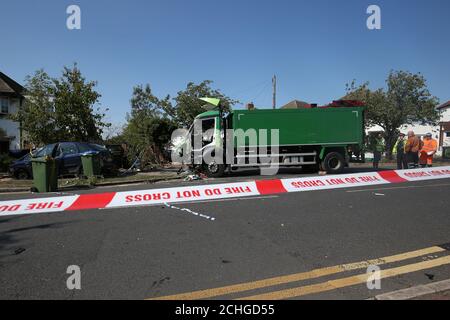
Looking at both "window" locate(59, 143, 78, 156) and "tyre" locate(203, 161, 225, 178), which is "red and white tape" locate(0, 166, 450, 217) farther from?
"window" locate(59, 143, 78, 156)

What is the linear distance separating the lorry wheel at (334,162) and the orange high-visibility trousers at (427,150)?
122 inches

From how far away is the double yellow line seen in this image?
315 centimetres

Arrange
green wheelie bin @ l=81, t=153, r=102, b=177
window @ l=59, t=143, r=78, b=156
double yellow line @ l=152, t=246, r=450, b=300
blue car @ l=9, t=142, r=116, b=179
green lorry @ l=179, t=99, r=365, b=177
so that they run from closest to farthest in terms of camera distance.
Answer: double yellow line @ l=152, t=246, r=450, b=300 → green wheelie bin @ l=81, t=153, r=102, b=177 → blue car @ l=9, t=142, r=116, b=179 → window @ l=59, t=143, r=78, b=156 → green lorry @ l=179, t=99, r=365, b=177

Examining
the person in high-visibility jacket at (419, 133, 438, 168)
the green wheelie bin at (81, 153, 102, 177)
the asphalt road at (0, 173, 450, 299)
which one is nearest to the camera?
the asphalt road at (0, 173, 450, 299)

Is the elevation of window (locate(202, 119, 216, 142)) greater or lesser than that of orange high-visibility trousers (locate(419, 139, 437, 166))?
greater

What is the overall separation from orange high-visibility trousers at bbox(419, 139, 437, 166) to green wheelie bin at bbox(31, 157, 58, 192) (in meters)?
13.8

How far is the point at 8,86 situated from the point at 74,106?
17865 millimetres

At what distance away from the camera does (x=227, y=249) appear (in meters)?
4.46

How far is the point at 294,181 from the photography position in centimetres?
955

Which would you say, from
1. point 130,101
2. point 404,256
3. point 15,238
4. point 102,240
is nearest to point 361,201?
point 404,256

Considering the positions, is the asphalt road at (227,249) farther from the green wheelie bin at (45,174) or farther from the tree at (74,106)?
the tree at (74,106)

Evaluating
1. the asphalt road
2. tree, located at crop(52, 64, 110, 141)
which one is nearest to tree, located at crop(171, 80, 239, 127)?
tree, located at crop(52, 64, 110, 141)

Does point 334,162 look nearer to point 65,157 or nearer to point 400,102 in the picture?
point 65,157

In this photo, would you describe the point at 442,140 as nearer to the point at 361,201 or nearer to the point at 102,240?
the point at 361,201
